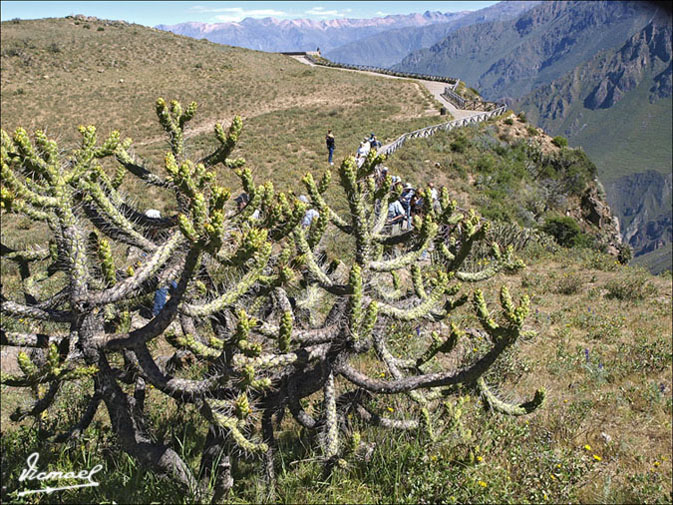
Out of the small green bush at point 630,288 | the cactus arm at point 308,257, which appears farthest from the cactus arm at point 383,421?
the small green bush at point 630,288

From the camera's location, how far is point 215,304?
328 cm

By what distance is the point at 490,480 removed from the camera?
13.9ft

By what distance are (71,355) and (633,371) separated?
→ 25.7 ft

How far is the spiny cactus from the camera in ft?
10.00

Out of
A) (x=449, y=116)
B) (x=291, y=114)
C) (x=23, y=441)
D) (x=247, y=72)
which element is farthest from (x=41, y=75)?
(x=23, y=441)

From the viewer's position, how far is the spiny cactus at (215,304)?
3.05 metres

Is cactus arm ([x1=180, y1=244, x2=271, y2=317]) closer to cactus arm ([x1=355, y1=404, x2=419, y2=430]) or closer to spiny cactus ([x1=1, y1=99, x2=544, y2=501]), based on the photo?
spiny cactus ([x1=1, y1=99, x2=544, y2=501])

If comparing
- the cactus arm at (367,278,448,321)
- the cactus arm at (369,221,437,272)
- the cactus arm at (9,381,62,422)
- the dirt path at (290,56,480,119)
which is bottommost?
the cactus arm at (9,381,62,422)

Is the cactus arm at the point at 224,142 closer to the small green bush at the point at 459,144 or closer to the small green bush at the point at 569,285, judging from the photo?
the small green bush at the point at 569,285

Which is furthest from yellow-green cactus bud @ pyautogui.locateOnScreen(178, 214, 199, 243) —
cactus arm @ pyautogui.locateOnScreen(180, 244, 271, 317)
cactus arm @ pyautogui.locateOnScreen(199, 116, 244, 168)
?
cactus arm @ pyautogui.locateOnScreen(199, 116, 244, 168)

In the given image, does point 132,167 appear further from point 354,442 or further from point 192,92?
point 192,92

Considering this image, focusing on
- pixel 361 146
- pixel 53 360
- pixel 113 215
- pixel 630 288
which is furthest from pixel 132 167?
→ pixel 361 146

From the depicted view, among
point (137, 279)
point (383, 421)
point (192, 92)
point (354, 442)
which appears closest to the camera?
point (137, 279)

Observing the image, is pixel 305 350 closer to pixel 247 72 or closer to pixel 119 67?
pixel 247 72
